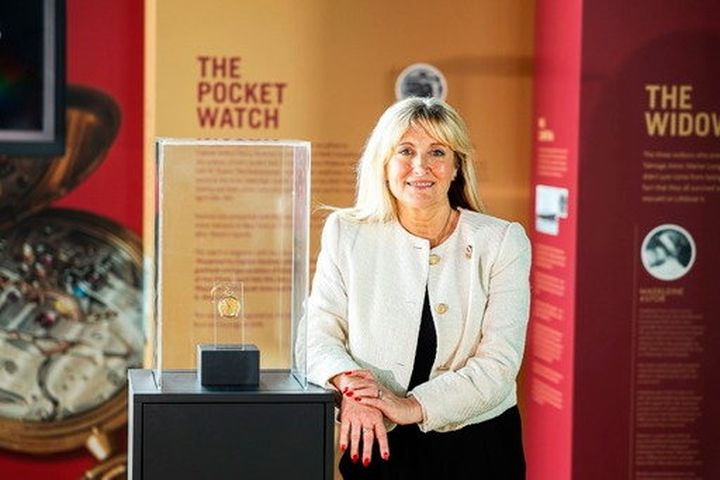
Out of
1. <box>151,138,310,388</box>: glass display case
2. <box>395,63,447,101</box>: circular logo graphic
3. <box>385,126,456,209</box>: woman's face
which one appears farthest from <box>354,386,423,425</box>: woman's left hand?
<box>395,63,447,101</box>: circular logo graphic

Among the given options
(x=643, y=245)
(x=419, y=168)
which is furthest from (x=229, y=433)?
(x=643, y=245)

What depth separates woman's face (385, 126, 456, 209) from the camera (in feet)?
11.1

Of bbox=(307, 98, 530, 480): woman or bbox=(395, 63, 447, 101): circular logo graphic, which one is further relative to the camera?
bbox=(395, 63, 447, 101): circular logo graphic

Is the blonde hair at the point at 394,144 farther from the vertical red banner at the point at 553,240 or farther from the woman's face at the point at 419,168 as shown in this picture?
the vertical red banner at the point at 553,240

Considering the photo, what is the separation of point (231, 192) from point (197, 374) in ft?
1.26

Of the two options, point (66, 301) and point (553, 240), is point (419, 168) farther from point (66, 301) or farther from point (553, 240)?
point (66, 301)

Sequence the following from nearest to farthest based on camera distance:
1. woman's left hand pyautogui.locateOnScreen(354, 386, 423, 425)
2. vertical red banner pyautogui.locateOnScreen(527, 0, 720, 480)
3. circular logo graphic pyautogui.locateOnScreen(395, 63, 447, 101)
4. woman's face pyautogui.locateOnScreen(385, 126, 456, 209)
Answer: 1. woman's left hand pyautogui.locateOnScreen(354, 386, 423, 425)
2. woman's face pyautogui.locateOnScreen(385, 126, 456, 209)
3. vertical red banner pyautogui.locateOnScreen(527, 0, 720, 480)
4. circular logo graphic pyautogui.locateOnScreen(395, 63, 447, 101)

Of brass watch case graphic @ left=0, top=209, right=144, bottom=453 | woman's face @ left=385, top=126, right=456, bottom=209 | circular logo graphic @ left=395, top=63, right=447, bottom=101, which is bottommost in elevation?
brass watch case graphic @ left=0, top=209, right=144, bottom=453

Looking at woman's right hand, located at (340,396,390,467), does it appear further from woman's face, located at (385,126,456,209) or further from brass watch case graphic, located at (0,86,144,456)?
brass watch case graphic, located at (0,86,144,456)

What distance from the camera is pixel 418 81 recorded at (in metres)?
5.79

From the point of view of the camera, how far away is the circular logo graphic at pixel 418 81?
19.0 ft

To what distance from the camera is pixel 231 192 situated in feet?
9.56

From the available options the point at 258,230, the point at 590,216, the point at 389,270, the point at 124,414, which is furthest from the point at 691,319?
the point at 258,230

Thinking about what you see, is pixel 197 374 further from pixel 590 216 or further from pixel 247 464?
pixel 590 216
